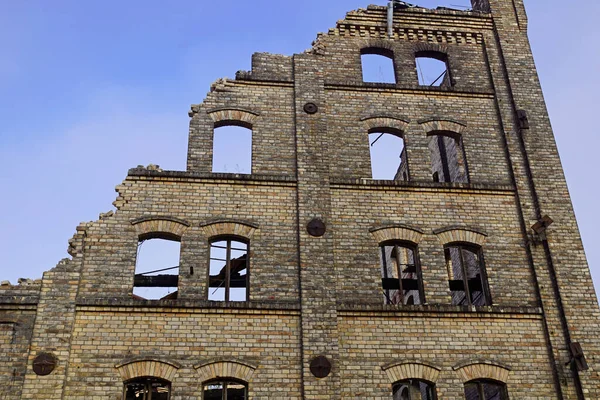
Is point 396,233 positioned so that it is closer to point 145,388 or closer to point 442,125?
point 442,125

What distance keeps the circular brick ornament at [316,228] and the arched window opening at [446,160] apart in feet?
19.5

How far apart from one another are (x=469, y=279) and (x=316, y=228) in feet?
15.4

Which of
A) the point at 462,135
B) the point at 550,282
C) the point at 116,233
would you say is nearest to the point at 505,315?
the point at 550,282

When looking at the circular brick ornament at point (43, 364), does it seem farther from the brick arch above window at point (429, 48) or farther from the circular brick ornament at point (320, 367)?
the brick arch above window at point (429, 48)

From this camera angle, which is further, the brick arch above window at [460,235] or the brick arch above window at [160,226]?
the brick arch above window at [460,235]

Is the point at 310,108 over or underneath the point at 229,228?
over

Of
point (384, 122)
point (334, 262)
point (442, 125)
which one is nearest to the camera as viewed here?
point (334, 262)

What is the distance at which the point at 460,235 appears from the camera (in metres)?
14.3

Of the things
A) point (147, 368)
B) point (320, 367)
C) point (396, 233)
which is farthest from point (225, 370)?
point (396, 233)

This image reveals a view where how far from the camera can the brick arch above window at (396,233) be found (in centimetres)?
1398

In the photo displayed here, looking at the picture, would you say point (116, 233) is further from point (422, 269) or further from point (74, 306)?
point (422, 269)

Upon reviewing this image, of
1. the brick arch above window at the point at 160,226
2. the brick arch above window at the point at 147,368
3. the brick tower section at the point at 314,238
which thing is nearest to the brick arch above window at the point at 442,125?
the brick tower section at the point at 314,238

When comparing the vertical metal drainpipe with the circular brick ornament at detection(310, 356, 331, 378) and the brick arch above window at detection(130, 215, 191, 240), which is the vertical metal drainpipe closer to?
the brick arch above window at detection(130, 215, 191, 240)

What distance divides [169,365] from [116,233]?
3010mm
